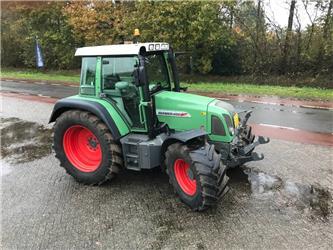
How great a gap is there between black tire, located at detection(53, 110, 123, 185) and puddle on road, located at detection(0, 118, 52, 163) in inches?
67.1

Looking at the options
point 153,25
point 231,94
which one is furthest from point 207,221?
point 153,25

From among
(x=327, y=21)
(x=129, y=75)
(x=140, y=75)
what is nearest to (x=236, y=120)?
(x=140, y=75)

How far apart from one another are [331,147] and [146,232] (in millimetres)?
4871

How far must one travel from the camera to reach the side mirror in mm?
5066

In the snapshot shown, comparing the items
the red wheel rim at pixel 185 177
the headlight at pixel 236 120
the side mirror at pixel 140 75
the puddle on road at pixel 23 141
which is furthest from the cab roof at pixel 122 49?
the puddle on road at pixel 23 141

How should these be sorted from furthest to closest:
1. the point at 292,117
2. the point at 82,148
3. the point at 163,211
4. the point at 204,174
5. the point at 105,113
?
the point at 292,117 < the point at 82,148 < the point at 105,113 < the point at 163,211 < the point at 204,174

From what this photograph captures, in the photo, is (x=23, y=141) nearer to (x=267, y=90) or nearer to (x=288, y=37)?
(x=267, y=90)

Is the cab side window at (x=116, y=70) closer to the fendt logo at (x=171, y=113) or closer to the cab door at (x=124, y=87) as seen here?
the cab door at (x=124, y=87)

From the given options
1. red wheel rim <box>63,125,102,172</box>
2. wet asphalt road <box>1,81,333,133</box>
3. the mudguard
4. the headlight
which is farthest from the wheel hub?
wet asphalt road <box>1,81,333,133</box>

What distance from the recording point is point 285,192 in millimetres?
5438

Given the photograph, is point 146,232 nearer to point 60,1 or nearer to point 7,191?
point 7,191

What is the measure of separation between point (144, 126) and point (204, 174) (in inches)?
57.3

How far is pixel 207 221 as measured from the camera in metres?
4.71

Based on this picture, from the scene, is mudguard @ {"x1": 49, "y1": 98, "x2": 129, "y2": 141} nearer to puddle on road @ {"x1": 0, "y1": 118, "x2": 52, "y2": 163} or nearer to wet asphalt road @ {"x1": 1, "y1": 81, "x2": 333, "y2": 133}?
puddle on road @ {"x1": 0, "y1": 118, "x2": 52, "y2": 163}
